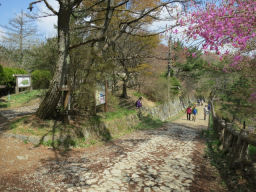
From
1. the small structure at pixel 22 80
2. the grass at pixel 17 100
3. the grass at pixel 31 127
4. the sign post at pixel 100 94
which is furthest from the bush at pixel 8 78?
the grass at pixel 31 127

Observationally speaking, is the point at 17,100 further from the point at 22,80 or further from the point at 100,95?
the point at 100,95

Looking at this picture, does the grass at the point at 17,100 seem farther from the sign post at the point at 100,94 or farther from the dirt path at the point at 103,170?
the dirt path at the point at 103,170

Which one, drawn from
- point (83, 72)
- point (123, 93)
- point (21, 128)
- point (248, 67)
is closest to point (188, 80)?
point (123, 93)

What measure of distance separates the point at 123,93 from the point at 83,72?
13778mm

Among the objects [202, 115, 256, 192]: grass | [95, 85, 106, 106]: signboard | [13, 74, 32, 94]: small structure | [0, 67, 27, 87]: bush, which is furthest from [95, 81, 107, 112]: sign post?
[0, 67, 27, 87]: bush

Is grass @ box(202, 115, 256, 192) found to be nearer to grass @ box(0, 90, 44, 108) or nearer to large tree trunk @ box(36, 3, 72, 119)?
large tree trunk @ box(36, 3, 72, 119)

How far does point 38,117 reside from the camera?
26.2 feet

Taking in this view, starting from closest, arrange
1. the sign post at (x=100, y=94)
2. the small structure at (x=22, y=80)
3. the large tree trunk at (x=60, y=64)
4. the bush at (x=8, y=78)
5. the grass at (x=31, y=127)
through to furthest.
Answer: the grass at (x=31, y=127) < the large tree trunk at (x=60, y=64) < the sign post at (x=100, y=94) < the small structure at (x=22, y=80) < the bush at (x=8, y=78)

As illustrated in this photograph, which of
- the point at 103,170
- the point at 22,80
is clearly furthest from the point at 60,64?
the point at 22,80

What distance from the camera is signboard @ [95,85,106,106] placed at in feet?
32.2

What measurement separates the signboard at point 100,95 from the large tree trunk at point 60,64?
2.13 m

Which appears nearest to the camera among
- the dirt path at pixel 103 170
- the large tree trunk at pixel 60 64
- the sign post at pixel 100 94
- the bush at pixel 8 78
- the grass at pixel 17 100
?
the dirt path at pixel 103 170

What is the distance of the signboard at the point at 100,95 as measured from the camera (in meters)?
9.81

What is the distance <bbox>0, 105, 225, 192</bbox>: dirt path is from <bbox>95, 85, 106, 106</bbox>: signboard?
9.96ft
